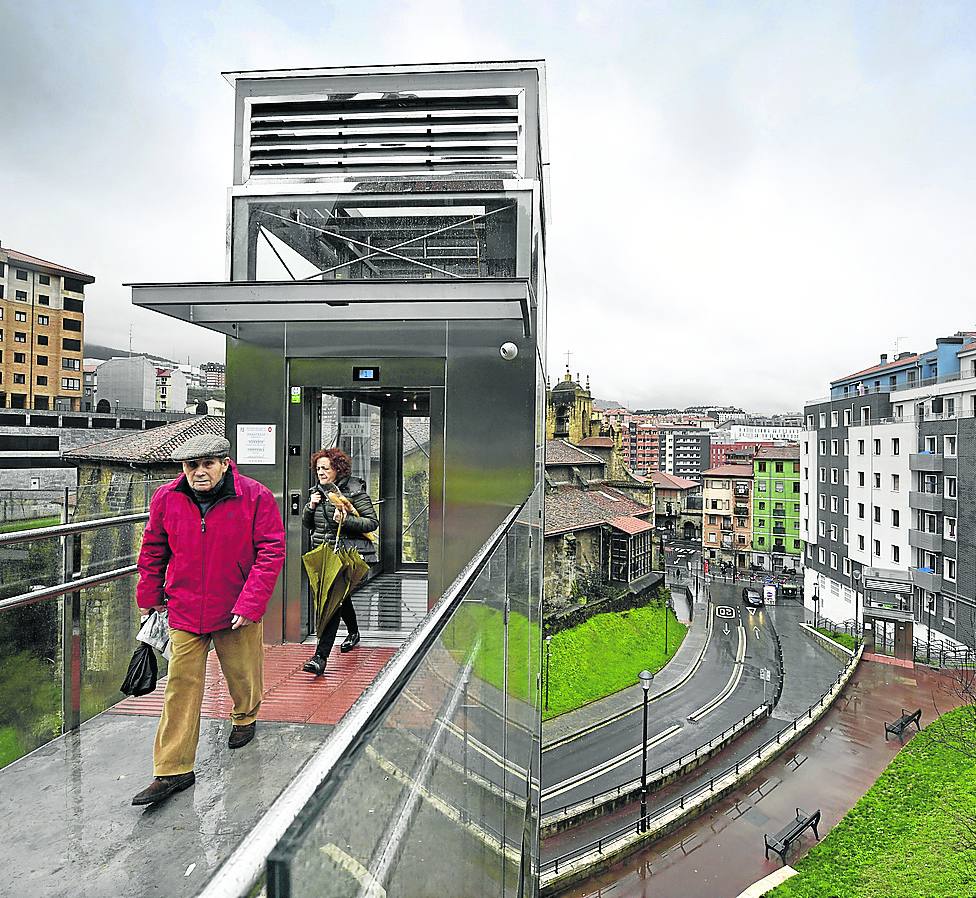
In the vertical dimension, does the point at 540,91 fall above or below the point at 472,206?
above

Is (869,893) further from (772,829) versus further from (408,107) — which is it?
(408,107)

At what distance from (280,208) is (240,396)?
207cm

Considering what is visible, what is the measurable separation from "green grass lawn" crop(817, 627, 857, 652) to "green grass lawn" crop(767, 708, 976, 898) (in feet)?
41.5

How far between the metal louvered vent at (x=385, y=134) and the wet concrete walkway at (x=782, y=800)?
2007cm

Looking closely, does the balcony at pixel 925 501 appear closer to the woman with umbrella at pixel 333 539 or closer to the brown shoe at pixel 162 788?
the woman with umbrella at pixel 333 539

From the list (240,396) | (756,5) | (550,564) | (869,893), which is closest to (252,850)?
(240,396)

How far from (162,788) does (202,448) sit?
5.95 feet

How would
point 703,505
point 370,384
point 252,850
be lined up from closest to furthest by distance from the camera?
point 252,850
point 370,384
point 703,505

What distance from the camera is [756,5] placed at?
4381cm

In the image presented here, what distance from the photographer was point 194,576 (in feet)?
11.3

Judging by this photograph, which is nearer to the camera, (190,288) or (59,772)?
(59,772)

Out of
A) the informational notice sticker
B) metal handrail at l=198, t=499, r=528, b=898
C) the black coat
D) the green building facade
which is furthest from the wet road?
the green building facade

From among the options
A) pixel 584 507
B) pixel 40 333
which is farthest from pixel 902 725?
pixel 40 333

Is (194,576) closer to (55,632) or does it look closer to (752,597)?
(55,632)
